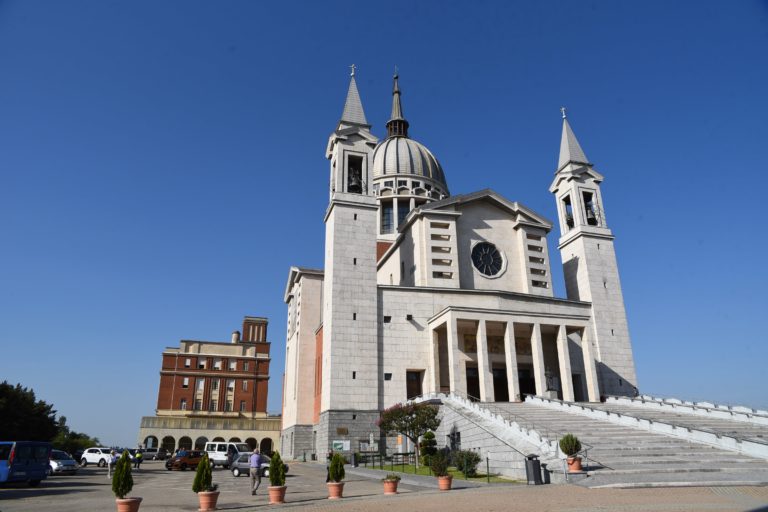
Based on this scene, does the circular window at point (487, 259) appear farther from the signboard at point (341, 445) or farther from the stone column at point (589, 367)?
the signboard at point (341, 445)

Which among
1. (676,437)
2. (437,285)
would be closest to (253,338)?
(437,285)

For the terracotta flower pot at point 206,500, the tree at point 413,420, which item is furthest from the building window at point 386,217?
the terracotta flower pot at point 206,500

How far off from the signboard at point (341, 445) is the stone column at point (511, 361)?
11717 millimetres

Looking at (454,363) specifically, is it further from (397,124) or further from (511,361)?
(397,124)

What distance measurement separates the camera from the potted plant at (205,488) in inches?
559

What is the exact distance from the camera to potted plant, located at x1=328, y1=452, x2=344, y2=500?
16.5 meters

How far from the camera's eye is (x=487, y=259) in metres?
49.6

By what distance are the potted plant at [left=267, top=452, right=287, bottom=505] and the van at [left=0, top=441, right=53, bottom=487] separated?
13.0m

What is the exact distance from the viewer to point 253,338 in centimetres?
8344

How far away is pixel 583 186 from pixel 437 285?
18868 millimetres

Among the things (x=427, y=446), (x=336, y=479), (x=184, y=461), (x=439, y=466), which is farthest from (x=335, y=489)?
(x=184, y=461)

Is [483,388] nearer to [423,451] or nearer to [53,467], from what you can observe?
[423,451]

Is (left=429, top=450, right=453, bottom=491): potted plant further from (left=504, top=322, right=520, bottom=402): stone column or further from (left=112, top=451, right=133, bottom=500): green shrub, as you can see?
(left=504, top=322, right=520, bottom=402): stone column

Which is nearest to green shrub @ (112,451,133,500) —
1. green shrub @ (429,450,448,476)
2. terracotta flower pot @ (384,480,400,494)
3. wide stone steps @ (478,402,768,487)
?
terracotta flower pot @ (384,480,400,494)
